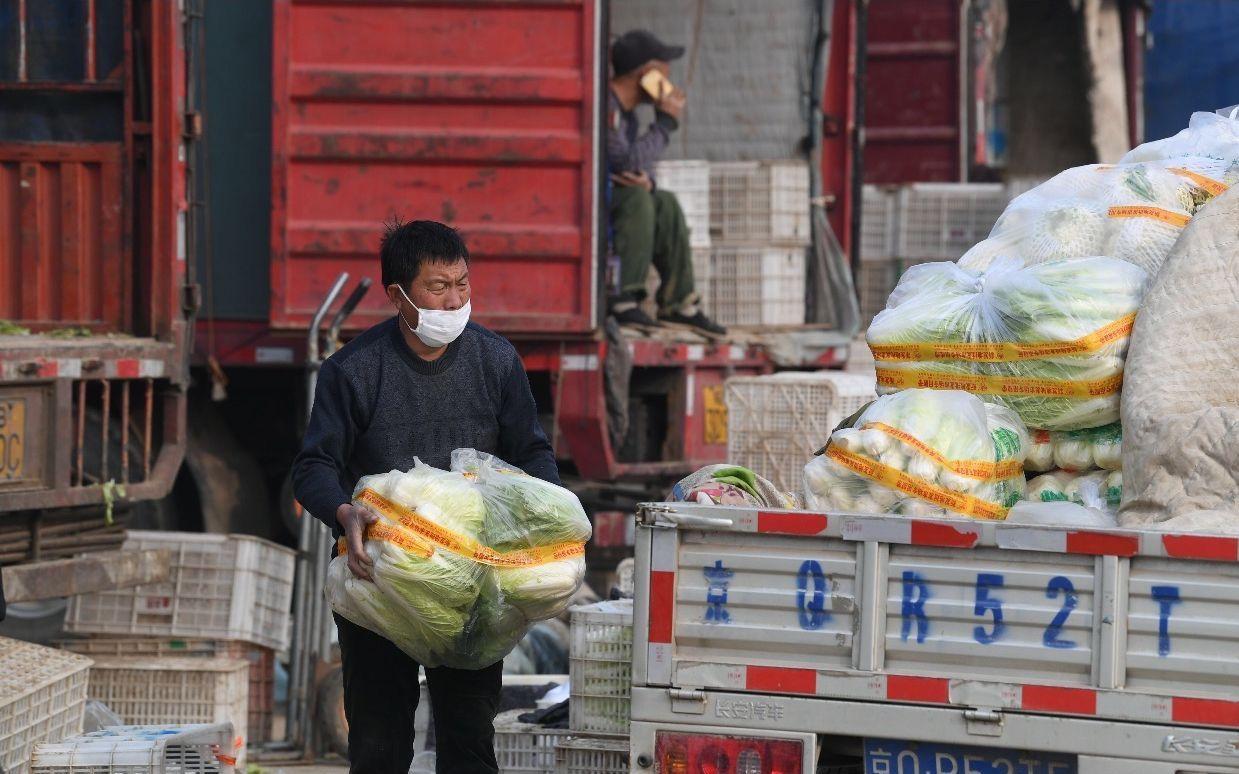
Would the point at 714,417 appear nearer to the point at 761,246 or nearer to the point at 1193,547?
the point at 761,246

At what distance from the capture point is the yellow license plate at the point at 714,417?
9328 millimetres

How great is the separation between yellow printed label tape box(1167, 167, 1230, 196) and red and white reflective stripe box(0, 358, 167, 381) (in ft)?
12.4

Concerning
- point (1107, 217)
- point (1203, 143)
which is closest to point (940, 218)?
point (1203, 143)

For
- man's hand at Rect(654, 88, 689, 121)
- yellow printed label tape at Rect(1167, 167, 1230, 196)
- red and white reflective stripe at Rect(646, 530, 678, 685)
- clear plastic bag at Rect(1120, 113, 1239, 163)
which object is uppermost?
man's hand at Rect(654, 88, 689, 121)

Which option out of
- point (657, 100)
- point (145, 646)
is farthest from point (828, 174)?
point (145, 646)

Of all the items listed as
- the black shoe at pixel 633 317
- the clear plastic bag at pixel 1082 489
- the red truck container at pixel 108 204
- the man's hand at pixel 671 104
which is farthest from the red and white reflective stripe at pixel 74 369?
the man's hand at pixel 671 104

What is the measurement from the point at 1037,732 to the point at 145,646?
4.24 meters

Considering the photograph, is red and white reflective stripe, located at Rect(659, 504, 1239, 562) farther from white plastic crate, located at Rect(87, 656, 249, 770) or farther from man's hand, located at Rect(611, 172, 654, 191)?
man's hand, located at Rect(611, 172, 654, 191)

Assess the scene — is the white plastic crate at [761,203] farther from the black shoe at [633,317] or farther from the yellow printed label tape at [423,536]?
the yellow printed label tape at [423,536]

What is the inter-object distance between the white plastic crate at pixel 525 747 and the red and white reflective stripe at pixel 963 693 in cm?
159

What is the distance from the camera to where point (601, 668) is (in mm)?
5035

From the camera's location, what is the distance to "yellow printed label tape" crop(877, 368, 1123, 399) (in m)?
4.39

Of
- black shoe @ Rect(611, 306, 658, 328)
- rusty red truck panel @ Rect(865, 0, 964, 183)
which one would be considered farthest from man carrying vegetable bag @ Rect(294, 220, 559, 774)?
rusty red truck panel @ Rect(865, 0, 964, 183)

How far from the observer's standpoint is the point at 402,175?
8109 millimetres
